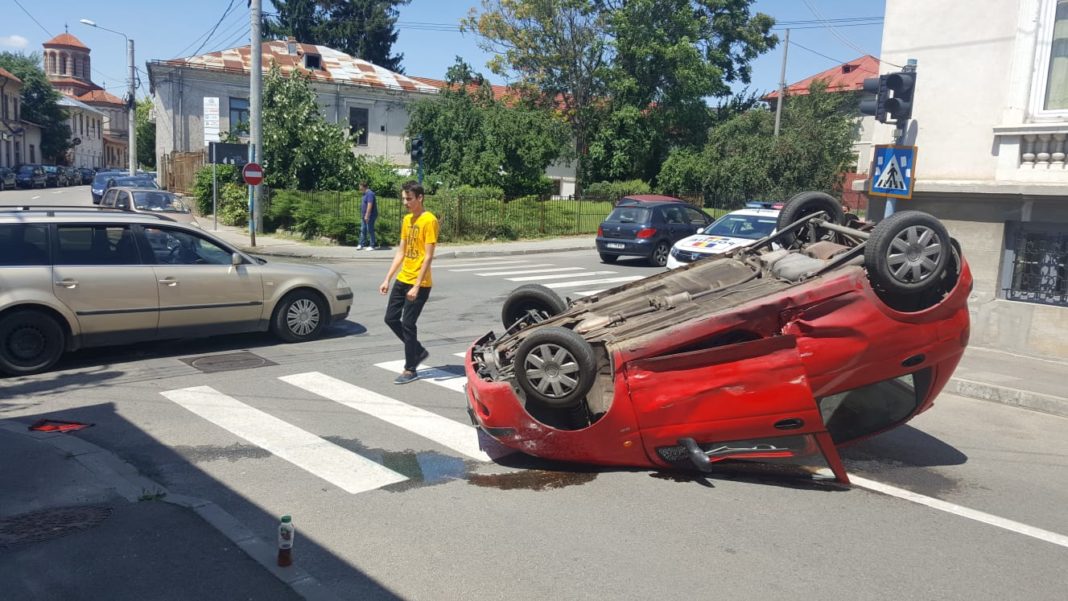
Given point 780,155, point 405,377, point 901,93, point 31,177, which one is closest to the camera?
point 405,377

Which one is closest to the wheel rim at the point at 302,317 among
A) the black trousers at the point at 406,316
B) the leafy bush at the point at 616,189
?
the black trousers at the point at 406,316

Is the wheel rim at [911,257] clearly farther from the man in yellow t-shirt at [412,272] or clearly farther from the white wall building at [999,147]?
the white wall building at [999,147]

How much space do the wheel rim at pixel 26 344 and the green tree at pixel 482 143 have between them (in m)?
26.8

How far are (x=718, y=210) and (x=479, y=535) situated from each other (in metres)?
35.8

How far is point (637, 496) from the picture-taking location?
537cm

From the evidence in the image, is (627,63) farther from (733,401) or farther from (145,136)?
(145,136)

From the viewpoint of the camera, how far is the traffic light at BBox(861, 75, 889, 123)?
10.0 m

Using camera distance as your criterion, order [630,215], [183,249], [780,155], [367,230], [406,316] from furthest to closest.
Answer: [780,155], [367,230], [630,215], [183,249], [406,316]

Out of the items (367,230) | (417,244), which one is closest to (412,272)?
(417,244)

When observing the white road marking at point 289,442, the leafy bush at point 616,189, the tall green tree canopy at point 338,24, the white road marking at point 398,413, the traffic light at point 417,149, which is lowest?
the white road marking at point 289,442

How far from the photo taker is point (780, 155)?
106ft

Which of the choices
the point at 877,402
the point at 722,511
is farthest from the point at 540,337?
the point at 877,402

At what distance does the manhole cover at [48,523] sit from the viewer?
4.46 metres

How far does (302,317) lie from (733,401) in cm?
631
